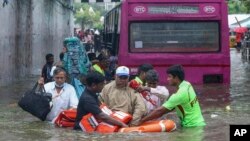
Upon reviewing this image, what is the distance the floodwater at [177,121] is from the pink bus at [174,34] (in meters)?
1.00

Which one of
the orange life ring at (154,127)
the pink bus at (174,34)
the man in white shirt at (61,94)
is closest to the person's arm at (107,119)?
the orange life ring at (154,127)

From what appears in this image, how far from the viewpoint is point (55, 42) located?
3728cm

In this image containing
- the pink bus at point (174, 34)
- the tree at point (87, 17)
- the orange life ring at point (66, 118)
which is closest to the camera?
the orange life ring at point (66, 118)

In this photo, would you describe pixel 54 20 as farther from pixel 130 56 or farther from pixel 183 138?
pixel 183 138

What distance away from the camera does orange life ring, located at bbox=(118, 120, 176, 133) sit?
1087 centimetres

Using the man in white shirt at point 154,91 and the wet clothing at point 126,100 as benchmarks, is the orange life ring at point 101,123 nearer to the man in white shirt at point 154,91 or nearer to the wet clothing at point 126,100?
the wet clothing at point 126,100

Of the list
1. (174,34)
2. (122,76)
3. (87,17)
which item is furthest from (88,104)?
(87,17)

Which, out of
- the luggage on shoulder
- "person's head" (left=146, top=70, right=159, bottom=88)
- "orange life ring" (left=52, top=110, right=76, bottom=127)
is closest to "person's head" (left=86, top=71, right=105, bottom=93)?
"orange life ring" (left=52, top=110, right=76, bottom=127)

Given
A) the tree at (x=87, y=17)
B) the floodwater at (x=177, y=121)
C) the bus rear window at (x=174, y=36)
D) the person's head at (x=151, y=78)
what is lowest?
the floodwater at (x=177, y=121)

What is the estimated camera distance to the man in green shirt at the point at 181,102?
10.7 m

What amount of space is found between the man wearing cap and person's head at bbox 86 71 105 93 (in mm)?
496

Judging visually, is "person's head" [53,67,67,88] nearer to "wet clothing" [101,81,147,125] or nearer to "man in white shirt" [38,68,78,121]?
"man in white shirt" [38,68,78,121]

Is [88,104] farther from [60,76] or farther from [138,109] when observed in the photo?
[60,76]

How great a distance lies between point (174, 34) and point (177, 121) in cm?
698
